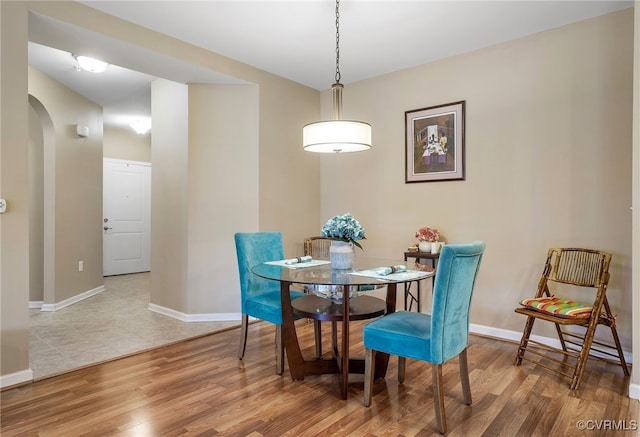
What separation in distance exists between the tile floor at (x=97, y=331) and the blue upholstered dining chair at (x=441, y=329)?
6.78 ft

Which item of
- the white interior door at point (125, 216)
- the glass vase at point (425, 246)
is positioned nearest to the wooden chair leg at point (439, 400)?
the glass vase at point (425, 246)

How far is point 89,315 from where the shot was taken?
4.12m

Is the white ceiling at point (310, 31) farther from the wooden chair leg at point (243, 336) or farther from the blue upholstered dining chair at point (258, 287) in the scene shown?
the wooden chair leg at point (243, 336)

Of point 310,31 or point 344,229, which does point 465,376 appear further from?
point 310,31

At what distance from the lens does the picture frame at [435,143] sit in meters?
3.60

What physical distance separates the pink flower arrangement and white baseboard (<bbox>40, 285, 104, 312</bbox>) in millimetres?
4087

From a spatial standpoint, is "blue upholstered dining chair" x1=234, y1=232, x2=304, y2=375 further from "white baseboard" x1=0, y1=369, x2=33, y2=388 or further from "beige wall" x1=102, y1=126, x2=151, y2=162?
"beige wall" x1=102, y1=126, x2=151, y2=162

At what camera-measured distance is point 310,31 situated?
10.3 feet

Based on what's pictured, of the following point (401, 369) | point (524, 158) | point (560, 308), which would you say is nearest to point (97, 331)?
point (401, 369)

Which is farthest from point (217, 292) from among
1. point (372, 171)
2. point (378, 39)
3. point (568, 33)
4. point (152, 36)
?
point (568, 33)

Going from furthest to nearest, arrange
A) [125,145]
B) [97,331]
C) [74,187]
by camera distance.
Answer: [125,145]
[74,187]
[97,331]

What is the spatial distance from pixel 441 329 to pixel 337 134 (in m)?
1.28

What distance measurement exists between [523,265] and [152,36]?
3625 mm

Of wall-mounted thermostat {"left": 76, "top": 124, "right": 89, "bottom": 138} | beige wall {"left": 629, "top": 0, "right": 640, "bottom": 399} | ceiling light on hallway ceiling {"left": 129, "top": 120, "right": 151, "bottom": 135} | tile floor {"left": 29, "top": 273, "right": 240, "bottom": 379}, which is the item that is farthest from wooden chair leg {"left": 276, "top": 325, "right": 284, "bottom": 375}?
ceiling light on hallway ceiling {"left": 129, "top": 120, "right": 151, "bottom": 135}
